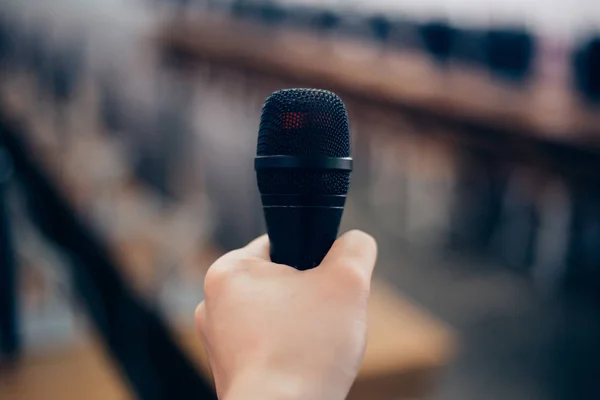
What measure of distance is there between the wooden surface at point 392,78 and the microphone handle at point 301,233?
5.25 ft

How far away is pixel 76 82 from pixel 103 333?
6.59 feet

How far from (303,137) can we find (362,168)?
10.2 feet

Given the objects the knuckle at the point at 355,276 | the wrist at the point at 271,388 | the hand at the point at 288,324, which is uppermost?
the knuckle at the point at 355,276

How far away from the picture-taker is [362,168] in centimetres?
346

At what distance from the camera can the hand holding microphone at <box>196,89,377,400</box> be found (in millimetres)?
343

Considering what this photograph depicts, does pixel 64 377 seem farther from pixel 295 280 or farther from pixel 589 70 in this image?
pixel 589 70

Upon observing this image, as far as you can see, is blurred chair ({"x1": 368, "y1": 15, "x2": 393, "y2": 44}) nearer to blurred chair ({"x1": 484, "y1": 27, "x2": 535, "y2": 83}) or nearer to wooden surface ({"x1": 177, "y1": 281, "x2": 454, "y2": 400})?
blurred chair ({"x1": 484, "y1": 27, "x2": 535, "y2": 83})

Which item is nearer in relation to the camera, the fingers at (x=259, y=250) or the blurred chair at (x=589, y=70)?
the fingers at (x=259, y=250)

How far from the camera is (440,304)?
258 centimetres

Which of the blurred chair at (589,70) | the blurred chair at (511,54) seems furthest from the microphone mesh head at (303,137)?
the blurred chair at (511,54)

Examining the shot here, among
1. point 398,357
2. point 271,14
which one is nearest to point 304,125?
point 398,357

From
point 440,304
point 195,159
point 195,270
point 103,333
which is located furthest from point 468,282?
point 103,333

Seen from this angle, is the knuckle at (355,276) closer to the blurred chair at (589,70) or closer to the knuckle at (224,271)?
the knuckle at (224,271)

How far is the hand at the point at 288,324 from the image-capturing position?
13.3 inches
